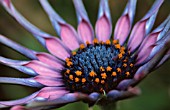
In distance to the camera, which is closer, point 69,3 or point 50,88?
point 50,88

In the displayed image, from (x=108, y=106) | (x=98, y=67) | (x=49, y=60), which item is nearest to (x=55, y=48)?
(x=49, y=60)

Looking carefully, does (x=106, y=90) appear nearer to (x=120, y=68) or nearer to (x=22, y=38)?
(x=120, y=68)

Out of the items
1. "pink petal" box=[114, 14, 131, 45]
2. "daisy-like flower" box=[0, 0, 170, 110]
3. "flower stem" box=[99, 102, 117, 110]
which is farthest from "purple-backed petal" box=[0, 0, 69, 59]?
"flower stem" box=[99, 102, 117, 110]

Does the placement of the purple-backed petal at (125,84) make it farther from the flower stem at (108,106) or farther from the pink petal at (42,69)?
the pink petal at (42,69)

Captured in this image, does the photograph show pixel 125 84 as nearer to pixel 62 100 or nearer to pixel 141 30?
pixel 62 100

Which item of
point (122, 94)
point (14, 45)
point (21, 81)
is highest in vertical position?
point (14, 45)

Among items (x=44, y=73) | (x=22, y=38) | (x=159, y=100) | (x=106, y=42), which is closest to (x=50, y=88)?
(x=44, y=73)

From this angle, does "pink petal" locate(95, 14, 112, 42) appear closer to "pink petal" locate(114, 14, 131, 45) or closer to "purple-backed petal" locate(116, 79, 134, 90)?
"pink petal" locate(114, 14, 131, 45)
